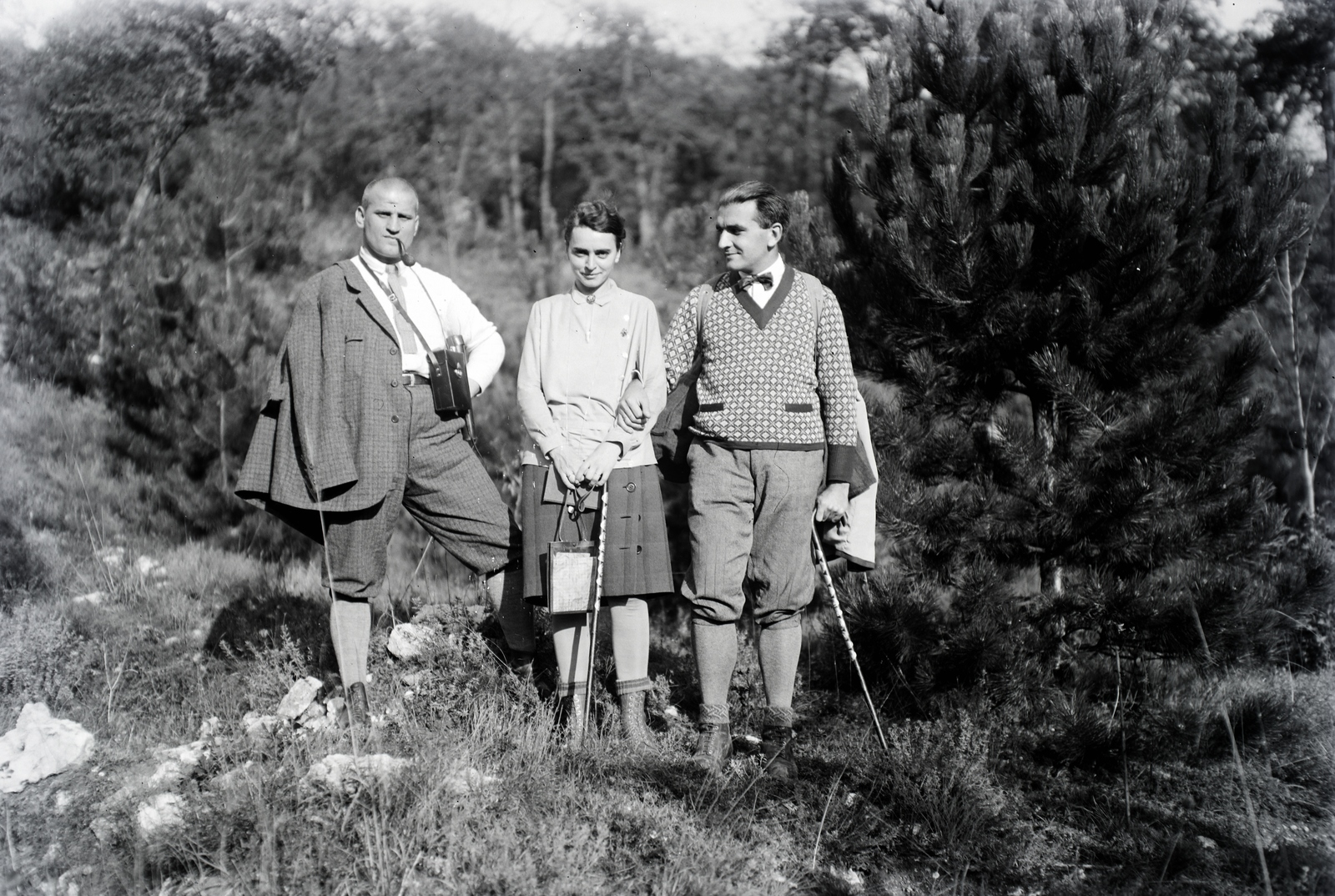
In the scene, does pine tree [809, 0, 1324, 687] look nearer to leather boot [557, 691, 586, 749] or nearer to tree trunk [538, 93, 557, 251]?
leather boot [557, 691, 586, 749]

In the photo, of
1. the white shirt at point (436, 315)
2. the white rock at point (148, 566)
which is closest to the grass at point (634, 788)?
the white rock at point (148, 566)

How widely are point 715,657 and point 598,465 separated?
76 centimetres

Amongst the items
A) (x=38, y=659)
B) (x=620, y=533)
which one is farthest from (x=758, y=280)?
(x=38, y=659)

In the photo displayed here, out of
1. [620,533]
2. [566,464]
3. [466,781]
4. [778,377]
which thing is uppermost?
[778,377]

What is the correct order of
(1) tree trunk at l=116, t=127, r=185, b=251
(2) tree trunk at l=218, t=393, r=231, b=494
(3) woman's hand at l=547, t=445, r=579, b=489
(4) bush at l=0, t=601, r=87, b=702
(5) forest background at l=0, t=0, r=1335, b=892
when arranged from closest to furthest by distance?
1. (5) forest background at l=0, t=0, r=1335, b=892
2. (3) woman's hand at l=547, t=445, r=579, b=489
3. (4) bush at l=0, t=601, r=87, b=702
4. (2) tree trunk at l=218, t=393, r=231, b=494
5. (1) tree trunk at l=116, t=127, r=185, b=251

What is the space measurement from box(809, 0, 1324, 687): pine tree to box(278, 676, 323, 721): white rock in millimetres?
2088

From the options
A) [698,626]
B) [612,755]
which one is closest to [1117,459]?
[698,626]

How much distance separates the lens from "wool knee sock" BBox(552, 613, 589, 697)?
3.68 metres

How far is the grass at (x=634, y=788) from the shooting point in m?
2.71

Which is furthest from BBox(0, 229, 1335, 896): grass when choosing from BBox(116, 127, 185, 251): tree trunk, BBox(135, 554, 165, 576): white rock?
BBox(116, 127, 185, 251): tree trunk

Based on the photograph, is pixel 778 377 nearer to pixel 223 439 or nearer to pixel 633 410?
pixel 633 410

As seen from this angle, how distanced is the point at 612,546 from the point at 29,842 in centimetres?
195

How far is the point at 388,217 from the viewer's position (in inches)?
139

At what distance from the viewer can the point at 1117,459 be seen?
3885 millimetres
